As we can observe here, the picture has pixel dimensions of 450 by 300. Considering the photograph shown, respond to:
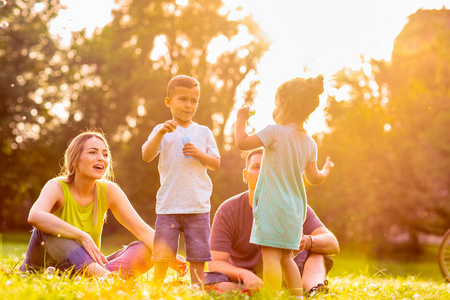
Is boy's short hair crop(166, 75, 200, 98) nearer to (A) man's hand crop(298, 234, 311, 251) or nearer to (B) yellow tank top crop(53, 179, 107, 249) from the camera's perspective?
(B) yellow tank top crop(53, 179, 107, 249)

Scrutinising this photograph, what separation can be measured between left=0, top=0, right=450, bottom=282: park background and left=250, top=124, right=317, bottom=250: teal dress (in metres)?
13.8

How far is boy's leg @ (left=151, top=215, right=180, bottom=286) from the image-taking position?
158 inches

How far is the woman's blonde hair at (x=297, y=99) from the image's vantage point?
392 cm

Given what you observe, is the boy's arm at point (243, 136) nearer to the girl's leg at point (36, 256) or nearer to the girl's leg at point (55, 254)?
the girl's leg at point (55, 254)

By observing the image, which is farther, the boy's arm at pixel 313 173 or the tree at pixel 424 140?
the tree at pixel 424 140

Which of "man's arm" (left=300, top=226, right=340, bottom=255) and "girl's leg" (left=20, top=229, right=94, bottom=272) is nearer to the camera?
"girl's leg" (left=20, top=229, right=94, bottom=272)

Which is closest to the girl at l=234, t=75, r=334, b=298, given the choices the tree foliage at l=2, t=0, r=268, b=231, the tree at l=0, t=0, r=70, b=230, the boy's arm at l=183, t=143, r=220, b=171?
the boy's arm at l=183, t=143, r=220, b=171

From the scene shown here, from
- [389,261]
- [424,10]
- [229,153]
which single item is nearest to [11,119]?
[229,153]

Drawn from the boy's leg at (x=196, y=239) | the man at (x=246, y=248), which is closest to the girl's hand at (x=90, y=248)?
the boy's leg at (x=196, y=239)

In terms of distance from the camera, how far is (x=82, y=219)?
4.31 metres

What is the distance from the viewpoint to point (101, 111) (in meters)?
25.5

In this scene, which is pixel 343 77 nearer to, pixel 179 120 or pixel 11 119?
pixel 11 119

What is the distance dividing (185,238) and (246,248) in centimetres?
69

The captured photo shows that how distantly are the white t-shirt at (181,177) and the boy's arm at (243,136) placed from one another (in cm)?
47
